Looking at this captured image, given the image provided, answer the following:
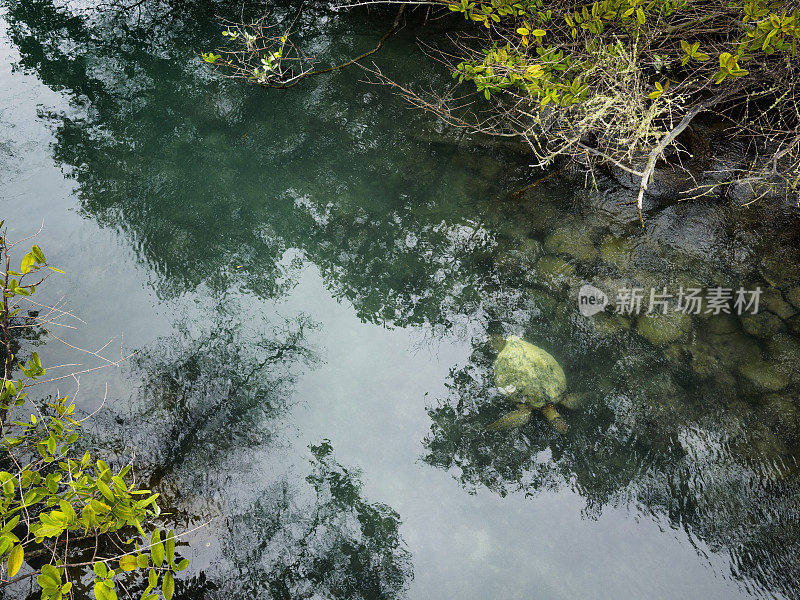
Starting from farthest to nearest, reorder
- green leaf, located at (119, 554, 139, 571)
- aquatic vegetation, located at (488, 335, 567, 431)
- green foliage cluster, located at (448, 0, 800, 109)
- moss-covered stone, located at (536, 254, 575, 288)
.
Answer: moss-covered stone, located at (536, 254, 575, 288), aquatic vegetation, located at (488, 335, 567, 431), green foliage cluster, located at (448, 0, 800, 109), green leaf, located at (119, 554, 139, 571)

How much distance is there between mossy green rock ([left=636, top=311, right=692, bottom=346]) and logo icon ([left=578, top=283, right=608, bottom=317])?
0.86 ft

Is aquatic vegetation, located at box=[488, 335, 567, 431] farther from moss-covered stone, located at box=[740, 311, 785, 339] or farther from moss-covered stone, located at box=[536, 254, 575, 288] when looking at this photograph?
moss-covered stone, located at box=[740, 311, 785, 339]

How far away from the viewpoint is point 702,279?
11.9ft

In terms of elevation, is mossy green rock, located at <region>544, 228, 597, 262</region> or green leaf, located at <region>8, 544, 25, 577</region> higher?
green leaf, located at <region>8, 544, 25, 577</region>

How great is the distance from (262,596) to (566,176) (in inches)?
141

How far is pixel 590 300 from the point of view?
3576 millimetres

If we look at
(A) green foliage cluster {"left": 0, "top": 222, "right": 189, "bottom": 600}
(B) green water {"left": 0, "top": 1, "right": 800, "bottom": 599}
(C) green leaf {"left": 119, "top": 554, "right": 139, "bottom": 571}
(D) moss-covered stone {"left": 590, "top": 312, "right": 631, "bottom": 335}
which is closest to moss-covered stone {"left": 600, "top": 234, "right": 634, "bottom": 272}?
(B) green water {"left": 0, "top": 1, "right": 800, "bottom": 599}

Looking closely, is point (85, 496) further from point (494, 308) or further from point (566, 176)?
point (566, 176)

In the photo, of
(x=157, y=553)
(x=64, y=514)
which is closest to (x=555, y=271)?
(x=157, y=553)

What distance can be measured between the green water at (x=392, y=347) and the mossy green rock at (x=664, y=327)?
0.02 m

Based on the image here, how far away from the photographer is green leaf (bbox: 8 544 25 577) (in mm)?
1650

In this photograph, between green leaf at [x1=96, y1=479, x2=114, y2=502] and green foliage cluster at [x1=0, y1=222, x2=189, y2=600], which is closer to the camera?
green foliage cluster at [x1=0, y1=222, x2=189, y2=600]

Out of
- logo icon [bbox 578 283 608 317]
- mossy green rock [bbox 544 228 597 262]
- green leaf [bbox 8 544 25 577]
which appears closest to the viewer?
green leaf [bbox 8 544 25 577]

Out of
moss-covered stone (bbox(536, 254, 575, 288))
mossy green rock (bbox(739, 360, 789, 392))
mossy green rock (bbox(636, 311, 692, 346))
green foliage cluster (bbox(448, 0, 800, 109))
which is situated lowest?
mossy green rock (bbox(739, 360, 789, 392))
